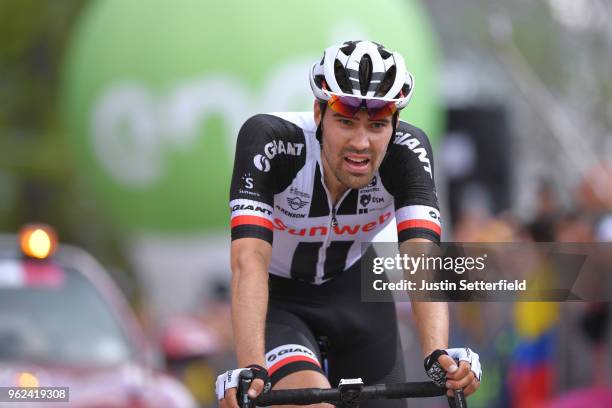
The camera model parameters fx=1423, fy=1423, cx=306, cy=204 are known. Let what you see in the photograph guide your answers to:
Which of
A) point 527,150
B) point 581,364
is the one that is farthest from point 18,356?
point 527,150

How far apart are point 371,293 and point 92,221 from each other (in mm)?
21764

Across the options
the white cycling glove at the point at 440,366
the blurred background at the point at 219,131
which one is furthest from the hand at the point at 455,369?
the blurred background at the point at 219,131

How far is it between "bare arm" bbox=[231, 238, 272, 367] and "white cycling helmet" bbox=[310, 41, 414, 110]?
25.5 inches

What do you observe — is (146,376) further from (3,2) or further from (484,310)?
(3,2)

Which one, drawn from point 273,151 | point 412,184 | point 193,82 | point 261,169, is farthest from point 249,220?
point 193,82

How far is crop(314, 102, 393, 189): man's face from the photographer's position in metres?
5.40

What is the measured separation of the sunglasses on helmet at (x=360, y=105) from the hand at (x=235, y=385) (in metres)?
1.07

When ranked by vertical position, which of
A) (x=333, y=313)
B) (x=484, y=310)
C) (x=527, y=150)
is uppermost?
(x=527, y=150)

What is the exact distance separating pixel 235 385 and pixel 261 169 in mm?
1032

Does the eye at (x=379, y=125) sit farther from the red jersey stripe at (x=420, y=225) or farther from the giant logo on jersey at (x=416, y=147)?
the red jersey stripe at (x=420, y=225)

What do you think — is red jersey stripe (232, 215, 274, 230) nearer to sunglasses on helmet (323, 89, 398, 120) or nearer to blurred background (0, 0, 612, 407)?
sunglasses on helmet (323, 89, 398, 120)

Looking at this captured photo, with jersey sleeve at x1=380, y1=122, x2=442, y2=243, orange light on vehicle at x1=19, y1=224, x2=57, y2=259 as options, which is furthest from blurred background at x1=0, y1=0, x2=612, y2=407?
jersey sleeve at x1=380, y1=122, x2=442, y2=243

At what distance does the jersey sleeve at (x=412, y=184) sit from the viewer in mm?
5547

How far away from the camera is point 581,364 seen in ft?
33.0
